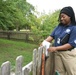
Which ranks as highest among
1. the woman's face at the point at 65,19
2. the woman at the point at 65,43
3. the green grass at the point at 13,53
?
the woman's face at the point at 65,19

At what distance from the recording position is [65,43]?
13.9 ft

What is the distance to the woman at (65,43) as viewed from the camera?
13.7 feet

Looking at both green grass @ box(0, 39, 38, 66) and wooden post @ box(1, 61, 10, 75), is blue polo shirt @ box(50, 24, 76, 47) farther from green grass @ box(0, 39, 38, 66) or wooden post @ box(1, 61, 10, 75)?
green grass @ box(0, 39, 38, 66)

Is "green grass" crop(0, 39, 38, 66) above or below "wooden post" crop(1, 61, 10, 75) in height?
below

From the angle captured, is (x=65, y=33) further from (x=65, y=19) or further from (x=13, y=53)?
(x=13, y=53)

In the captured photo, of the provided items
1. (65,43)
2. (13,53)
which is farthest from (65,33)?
(13,53)

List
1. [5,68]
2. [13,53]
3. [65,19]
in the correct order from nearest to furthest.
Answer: [5,68] → [65,19] → [13,53]

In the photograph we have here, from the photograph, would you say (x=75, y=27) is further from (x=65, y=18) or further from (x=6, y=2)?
(x=6, y=2)

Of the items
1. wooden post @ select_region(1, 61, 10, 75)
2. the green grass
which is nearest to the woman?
wooden post @ select_region(1, 61, 10, 75)

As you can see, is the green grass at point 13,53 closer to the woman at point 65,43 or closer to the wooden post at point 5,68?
the woman at point 65,43

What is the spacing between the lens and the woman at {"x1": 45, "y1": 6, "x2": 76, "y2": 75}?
4.19m

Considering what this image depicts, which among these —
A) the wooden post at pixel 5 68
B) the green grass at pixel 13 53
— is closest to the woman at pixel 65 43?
the wooden post at pixel 5 68

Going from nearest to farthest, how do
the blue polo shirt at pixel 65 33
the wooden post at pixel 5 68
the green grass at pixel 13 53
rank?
the wooden post at pixel 5 68, the blue polo shirt at pixel 65 33, the green grass at pixel 13 53

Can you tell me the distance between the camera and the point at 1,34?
26.2 metres
